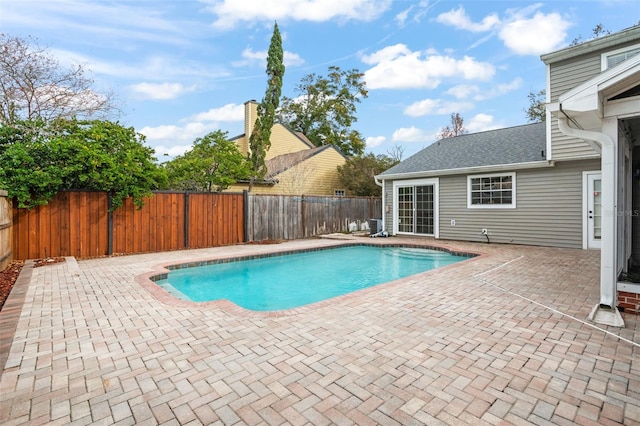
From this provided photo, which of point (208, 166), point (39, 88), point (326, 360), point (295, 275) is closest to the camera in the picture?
point (326, 360)

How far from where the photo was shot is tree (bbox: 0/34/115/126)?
9945mm

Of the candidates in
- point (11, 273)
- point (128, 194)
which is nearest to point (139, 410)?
point (11, 273)

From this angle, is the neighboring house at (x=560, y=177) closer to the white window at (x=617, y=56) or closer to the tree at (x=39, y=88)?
the white window at (x=617, y=56)

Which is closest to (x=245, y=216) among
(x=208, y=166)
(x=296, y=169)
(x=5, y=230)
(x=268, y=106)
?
(x=208, y=166)

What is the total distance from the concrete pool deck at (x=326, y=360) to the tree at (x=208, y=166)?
25.7ft

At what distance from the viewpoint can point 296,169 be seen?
685 inches

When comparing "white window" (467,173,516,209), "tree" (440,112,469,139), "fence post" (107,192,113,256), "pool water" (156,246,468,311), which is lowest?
"pool water" (156,246,468,311)

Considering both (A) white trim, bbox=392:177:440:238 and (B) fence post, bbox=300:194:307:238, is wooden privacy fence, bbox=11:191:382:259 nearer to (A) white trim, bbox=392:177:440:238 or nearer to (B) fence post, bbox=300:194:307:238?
(B) fence post, bbox=300:194:307:238

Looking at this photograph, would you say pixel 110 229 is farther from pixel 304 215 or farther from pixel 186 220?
pixel 304 215

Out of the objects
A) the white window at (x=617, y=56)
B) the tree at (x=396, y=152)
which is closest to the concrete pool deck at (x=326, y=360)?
the white window at (x=617, y=56)

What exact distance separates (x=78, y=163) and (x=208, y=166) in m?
4.91

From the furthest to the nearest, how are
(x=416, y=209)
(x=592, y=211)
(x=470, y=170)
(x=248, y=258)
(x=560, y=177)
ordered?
(x=416, y=209)
(x=470, y=170)
(x=560, y=177)
(x=248, y=258)
(x=592, y=211)

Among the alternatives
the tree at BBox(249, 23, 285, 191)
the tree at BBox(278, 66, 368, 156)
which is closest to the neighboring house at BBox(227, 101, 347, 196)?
the tree at BBox(249, 23, 285, 191)

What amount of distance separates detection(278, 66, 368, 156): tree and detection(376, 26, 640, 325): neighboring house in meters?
15.0
